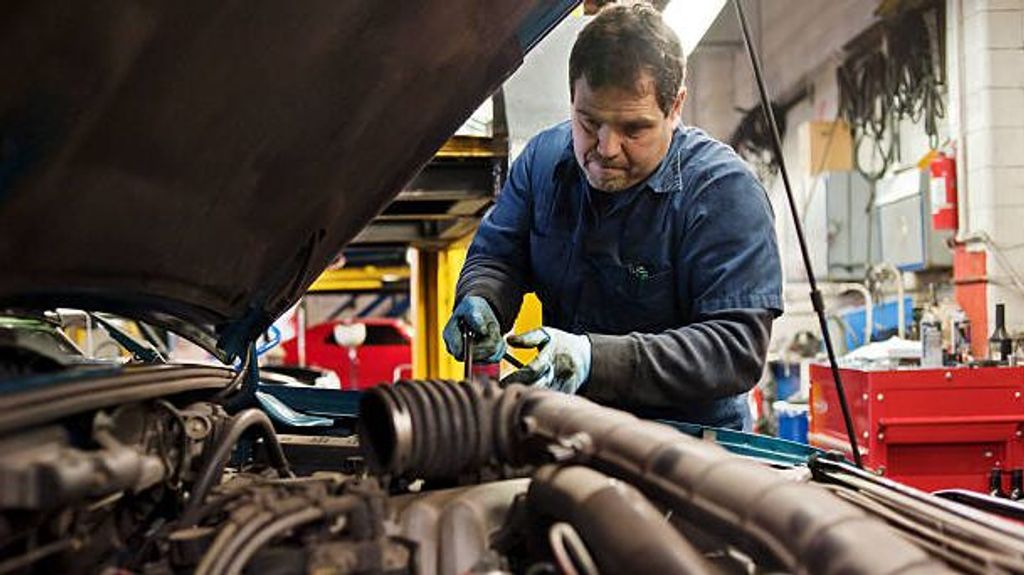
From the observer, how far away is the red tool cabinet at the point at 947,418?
11.6ft

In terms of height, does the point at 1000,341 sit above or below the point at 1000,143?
below

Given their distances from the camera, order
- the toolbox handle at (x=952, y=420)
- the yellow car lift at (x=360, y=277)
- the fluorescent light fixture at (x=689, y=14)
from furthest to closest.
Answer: the yellow car lift at (x=360, y=277) < the toolbox handle at (x=952, y=420) < the fluorescent light fixture at (x=689, y=14)

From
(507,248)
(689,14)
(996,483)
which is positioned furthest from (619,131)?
(996,483)

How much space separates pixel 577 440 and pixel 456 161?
2.31m

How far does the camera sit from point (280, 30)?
1.02m

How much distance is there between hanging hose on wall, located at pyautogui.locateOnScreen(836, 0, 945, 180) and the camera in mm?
5449

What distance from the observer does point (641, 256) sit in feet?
6.06

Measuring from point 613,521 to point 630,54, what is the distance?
1.13m

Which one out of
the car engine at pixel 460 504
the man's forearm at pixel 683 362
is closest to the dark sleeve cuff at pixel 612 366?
the man's forearm at pixel 683 362

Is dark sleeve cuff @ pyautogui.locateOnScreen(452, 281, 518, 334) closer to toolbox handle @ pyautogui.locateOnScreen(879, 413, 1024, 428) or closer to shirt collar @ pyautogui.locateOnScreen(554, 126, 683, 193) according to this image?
shirt collar @ pyautogui.locateOnScreen(554, 126, 683, 193)

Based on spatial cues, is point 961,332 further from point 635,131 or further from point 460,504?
point 460,504

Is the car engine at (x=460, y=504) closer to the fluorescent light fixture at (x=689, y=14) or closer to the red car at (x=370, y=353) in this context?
the fluorescent light fixture at (x=689, y=14)

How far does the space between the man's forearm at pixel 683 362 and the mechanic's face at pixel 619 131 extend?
1.04ft

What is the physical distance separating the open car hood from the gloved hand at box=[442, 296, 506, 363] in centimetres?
29
